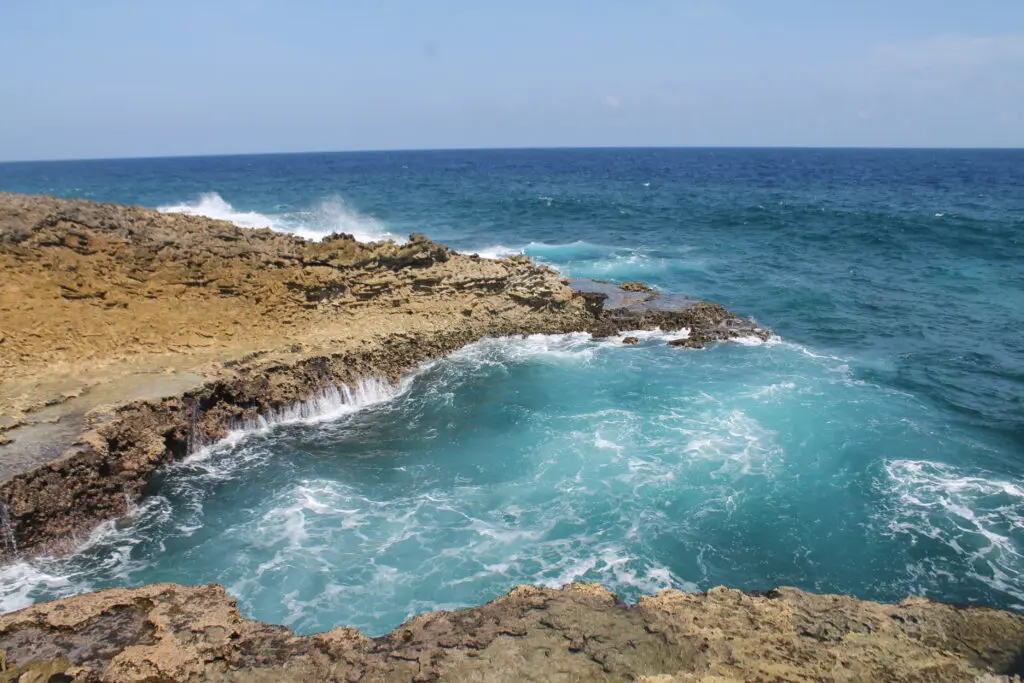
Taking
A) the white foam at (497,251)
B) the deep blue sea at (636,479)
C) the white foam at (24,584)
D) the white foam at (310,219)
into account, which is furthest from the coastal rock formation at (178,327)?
the white foam at (310,219)

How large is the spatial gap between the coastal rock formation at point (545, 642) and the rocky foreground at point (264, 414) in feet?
0.08

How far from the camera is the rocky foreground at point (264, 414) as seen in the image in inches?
260

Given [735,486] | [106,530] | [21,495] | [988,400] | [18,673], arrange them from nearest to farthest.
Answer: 1. [18,673]
2. [21,495]
3. [106,530]
4. [735,486]
5. [988,400]

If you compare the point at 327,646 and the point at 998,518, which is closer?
the point at 327,646

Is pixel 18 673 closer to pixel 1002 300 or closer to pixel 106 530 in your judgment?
pixel 106 530

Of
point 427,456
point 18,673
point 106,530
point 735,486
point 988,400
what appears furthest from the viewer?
point 988,400

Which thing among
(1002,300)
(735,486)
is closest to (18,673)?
(735,486)

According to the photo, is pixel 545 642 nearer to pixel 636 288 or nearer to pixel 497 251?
pixel 636 288

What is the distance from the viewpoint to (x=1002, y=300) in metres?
25.5

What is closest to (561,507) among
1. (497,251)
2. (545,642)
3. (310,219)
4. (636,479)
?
(636,479)

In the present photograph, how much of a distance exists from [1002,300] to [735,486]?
20.5m

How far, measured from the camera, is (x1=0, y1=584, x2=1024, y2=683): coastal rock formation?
21.0ft

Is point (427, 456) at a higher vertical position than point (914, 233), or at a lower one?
lower

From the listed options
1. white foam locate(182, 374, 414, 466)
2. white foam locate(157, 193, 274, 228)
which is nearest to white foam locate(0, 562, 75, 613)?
white foam locate(182, 374, 414, 466)
